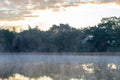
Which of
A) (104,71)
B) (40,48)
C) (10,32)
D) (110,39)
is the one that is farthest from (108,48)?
(104,71)

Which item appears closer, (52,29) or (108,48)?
(108,48)

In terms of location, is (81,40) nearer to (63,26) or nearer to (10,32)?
(63,26)

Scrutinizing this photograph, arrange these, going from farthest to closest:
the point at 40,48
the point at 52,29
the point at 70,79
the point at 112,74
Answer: the point at 52,29, the point at 40,48, the point at 112,74, the point at 70,79

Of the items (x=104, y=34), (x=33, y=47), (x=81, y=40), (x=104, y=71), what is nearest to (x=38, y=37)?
(x=33, y=47)

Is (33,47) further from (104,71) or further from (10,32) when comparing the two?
(104,71)

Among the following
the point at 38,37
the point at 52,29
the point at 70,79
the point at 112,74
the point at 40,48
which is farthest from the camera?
the point at 52,29

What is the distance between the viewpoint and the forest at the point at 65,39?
39094mm

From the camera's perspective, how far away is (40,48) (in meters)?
38.6

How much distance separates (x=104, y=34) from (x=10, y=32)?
470 inches

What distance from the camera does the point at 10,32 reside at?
42.6 meters

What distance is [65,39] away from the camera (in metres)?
41.0

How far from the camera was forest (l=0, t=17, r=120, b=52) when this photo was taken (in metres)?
39.1

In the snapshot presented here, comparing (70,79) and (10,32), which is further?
(10,32)

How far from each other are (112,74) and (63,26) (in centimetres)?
3519
